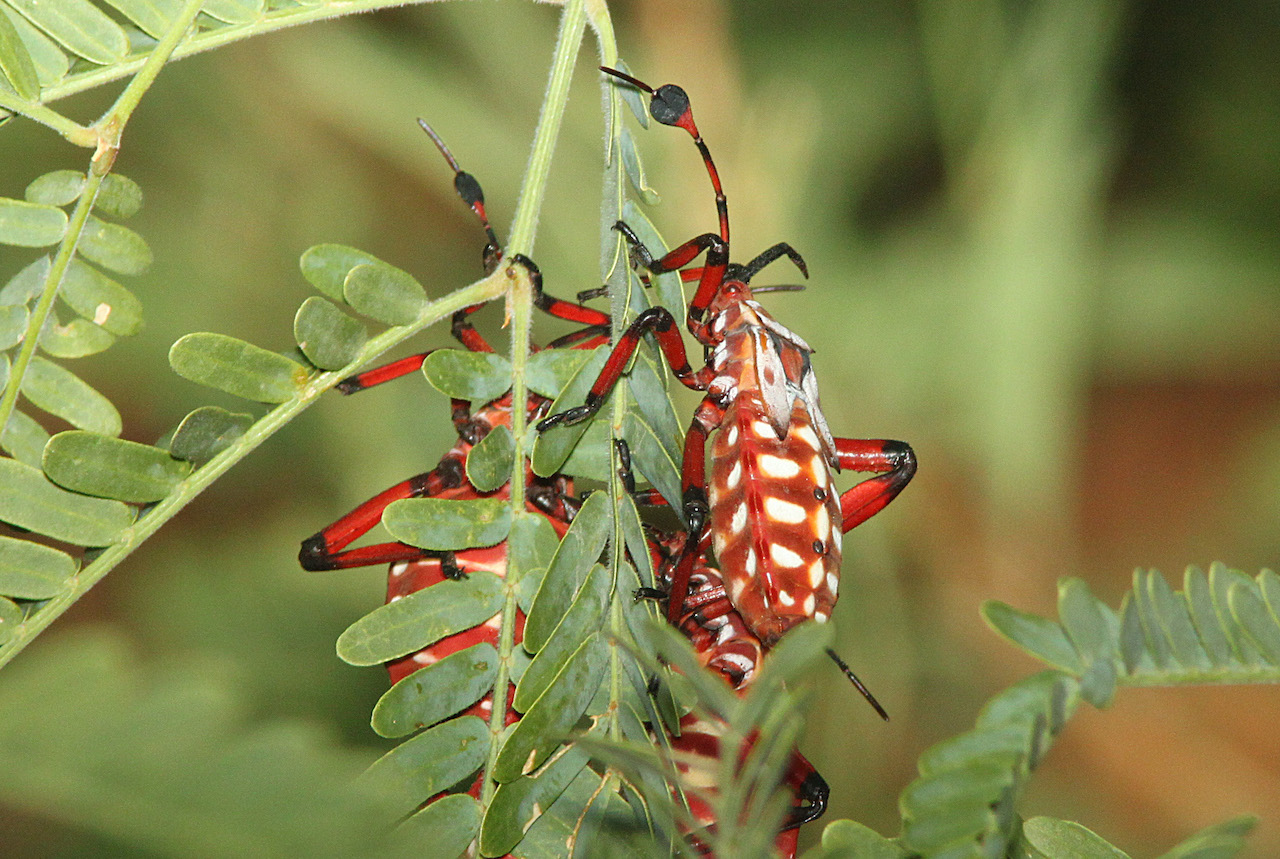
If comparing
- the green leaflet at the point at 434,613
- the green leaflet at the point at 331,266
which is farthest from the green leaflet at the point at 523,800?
the green leaflet at the point at 331,266

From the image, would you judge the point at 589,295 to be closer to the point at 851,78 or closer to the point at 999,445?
the point at 999,445

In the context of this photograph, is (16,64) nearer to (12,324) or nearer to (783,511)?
(12,324)

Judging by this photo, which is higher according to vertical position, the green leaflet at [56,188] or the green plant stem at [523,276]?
the green leaflet at [56,188]

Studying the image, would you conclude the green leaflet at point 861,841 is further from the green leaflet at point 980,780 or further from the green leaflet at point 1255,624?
the green leaflet at point 1255,624

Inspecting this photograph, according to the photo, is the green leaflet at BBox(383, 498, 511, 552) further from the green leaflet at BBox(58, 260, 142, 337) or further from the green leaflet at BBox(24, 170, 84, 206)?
the green leaflet at BBox(24, 170, 84, 206)

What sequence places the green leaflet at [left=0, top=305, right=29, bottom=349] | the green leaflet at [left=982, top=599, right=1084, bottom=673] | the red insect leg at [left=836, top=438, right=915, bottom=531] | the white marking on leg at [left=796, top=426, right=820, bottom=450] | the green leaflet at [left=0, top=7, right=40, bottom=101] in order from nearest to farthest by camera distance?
the green leaflet at [left=982, top=599, right=1084, bottom=673], the green leaflet at [left=0, top=7, right=40, bottom=101], the green leaflet at [left=0, top=305, right=29, bottom=349], the white marking on leg at [left=796, top=426, right=820, bottom=450], the red insect leg at [left=836, top=438, right=915, bottom=531]

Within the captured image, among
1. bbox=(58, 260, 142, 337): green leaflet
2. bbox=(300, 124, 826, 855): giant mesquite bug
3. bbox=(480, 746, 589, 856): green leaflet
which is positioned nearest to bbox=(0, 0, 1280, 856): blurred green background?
bbox=(300, 124, 826, 855): giant mesquite bug

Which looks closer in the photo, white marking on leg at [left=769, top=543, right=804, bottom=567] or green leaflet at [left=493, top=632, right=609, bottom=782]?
green leaflet at [left=493, top=632, right=609, bottom=782]
